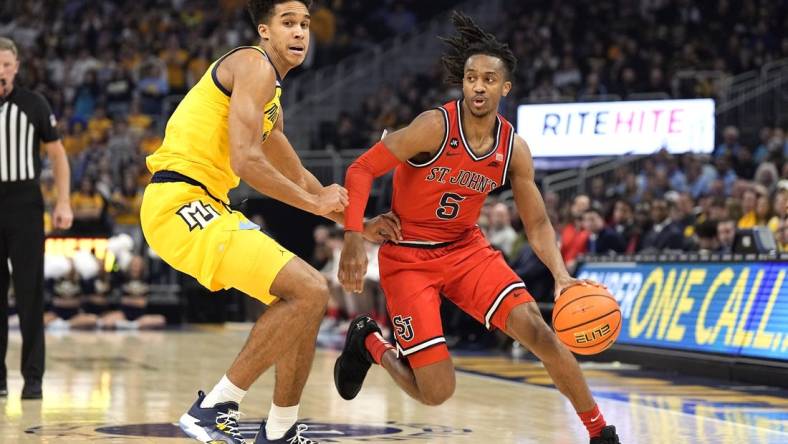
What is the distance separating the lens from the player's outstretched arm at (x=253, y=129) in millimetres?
5273

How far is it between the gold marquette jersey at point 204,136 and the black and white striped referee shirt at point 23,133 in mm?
2974

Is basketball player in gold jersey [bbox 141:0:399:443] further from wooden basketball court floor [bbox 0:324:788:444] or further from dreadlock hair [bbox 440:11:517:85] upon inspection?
wooden basketball court floor [bbox 0:324:788:444]

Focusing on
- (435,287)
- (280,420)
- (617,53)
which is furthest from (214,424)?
(617,53)

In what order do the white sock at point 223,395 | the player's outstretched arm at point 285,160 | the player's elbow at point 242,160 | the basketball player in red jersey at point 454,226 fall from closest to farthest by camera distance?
the player's elbow at point 242,160, the white sock at point 223,395, the player's outstretched arm at point 285,160, the basketball player in red jersey at point 454,226

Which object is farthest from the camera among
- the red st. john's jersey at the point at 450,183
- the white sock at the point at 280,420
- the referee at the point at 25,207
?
the referee at the point at 25,207

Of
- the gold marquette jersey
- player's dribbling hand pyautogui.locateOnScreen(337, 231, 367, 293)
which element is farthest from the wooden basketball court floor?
the gold marquette jersey

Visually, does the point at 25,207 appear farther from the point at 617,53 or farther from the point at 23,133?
the point at 617,53

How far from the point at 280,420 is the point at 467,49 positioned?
2.02 meters

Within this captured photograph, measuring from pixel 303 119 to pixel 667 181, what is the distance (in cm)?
934

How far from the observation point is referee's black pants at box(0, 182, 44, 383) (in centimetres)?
820

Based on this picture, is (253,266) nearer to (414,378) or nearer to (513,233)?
(414,378)

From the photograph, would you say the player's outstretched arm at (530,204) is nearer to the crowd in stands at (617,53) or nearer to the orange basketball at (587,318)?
the orange basketball at (587,318)

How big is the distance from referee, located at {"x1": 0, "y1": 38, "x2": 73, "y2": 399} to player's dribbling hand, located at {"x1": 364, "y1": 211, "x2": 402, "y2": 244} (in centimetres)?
260

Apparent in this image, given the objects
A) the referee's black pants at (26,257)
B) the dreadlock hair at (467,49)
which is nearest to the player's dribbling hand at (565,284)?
the dreadlock hair at (467,49)
